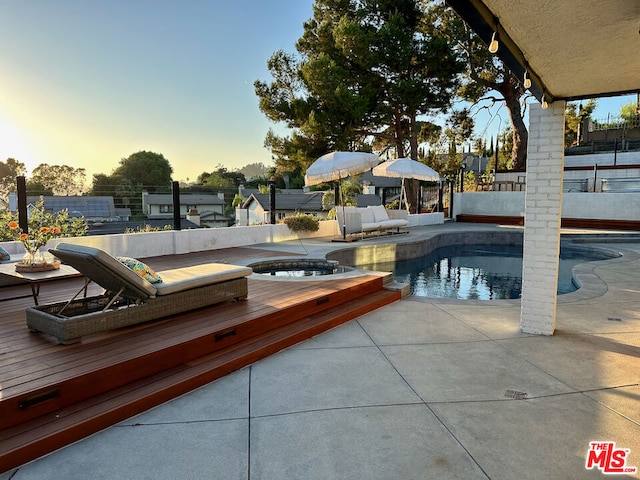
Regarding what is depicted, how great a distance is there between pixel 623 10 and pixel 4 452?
3970 mm

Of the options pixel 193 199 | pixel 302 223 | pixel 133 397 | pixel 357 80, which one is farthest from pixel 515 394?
pixel 193 199

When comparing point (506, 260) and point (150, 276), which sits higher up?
point (150, 276)

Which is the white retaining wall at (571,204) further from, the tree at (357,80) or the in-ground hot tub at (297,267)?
the in-ground hot tub at (297,267)

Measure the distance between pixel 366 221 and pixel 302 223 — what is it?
2217mm

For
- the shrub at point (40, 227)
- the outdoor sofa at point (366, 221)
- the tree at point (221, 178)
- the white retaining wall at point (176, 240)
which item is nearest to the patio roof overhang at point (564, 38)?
the shrub at point (40, 227)

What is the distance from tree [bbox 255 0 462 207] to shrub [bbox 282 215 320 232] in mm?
5846

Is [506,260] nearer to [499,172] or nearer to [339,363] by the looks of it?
[339,363]

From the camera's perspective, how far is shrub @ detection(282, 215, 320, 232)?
10.8 m

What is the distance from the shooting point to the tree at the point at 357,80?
15.7 m

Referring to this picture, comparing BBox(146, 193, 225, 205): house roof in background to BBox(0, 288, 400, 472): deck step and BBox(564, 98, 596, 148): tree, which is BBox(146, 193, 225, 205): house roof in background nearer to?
BBox(564, 98, 596, 148): tree

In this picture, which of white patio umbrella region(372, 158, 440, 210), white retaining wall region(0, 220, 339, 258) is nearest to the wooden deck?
white retaining wall region(0, 220, 339, 258)

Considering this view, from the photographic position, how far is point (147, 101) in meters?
27.3

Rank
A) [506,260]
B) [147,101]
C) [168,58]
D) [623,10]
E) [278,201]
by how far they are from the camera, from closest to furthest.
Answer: [623,10] < [506,260] < [168,58] < [147,101] < [278,201]

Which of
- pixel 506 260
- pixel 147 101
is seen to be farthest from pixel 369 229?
pixel 147 101
